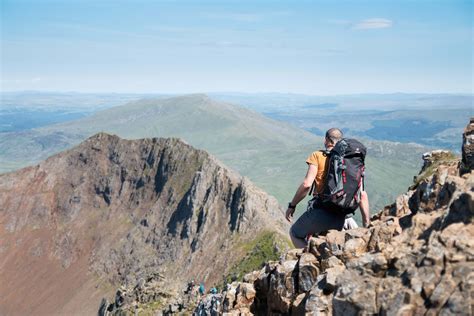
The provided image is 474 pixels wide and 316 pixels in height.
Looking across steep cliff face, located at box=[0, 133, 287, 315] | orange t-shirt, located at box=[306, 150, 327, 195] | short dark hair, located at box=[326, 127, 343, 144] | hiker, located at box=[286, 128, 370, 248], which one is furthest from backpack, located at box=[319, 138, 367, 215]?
steep cliff face, located at box=[0, 133, 287, 315]

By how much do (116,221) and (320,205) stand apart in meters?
139

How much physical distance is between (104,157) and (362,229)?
524 ft

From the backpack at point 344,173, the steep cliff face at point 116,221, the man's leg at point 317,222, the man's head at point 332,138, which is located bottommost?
the steep cliff face at point 116,221

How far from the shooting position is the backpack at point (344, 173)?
16734 millimetres

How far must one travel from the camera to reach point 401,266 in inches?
508

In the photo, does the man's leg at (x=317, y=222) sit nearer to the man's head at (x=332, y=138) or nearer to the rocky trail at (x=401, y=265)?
the rocky trail at (x=401, y=265)

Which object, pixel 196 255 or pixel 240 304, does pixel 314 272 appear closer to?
pixel 240 304

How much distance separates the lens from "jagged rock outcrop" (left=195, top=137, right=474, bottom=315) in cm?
1152

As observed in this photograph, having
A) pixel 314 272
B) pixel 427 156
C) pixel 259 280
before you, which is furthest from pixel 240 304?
pixel 427 156

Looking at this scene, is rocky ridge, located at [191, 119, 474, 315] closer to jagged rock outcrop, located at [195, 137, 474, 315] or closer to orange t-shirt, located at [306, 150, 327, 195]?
jagged rock outcrop, located at [195, 137, 474, 315]

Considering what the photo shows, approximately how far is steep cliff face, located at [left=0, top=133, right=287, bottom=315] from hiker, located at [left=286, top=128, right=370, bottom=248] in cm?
7521

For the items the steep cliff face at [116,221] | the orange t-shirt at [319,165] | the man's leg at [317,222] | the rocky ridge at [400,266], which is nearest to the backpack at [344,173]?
the orange t-shirt at [319,165]

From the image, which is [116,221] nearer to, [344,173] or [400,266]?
[344,173]

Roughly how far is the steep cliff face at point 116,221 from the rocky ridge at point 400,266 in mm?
75651
